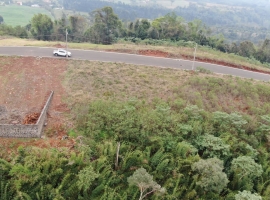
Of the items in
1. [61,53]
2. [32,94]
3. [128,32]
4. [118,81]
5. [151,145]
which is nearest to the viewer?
[151,145]

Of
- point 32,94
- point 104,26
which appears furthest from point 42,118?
point 104,26

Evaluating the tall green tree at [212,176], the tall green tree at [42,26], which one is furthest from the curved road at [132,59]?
the tall green tree at [42,26]

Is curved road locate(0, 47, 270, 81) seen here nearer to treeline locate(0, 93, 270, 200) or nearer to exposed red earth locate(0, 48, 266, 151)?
exposed red earth locate(0, 48, 266, 151)

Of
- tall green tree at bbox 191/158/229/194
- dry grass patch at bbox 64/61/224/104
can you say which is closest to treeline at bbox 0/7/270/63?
dry grass patch at bbox 64/61/224/104

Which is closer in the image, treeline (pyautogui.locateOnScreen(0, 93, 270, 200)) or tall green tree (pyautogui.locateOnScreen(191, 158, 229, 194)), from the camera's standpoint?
treeline (pyautogui.locateOnScreen(0, 93, 270, 200))

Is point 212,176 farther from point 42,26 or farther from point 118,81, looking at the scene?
point 42,26

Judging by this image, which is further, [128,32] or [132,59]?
[128,32]
